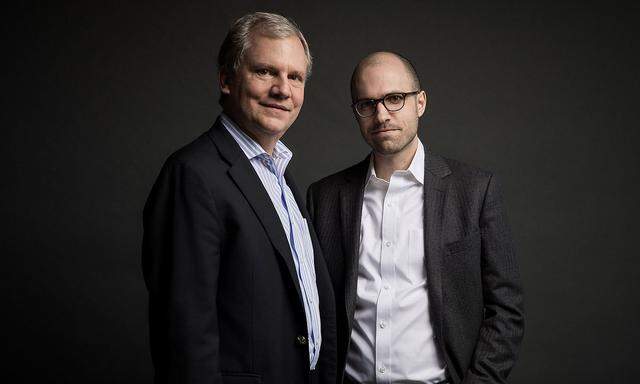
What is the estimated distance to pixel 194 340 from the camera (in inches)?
73.9

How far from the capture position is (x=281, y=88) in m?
2.23

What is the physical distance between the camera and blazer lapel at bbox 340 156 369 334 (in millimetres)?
2502

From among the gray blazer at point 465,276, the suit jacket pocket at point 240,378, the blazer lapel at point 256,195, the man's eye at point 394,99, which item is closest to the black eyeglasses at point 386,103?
the man's eye at point 394,99

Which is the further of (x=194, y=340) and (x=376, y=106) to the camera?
(x=376, y=106)

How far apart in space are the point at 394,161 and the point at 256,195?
30.2 inches

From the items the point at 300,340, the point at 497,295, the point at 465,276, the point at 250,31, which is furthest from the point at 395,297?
the point at 250,31

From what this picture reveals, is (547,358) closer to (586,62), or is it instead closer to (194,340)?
(586,62)

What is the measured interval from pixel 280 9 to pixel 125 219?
1714 millimetres

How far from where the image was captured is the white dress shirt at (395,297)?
8.01ft

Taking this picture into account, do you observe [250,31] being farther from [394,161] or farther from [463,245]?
[463,245]

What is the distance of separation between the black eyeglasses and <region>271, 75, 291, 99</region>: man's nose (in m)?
0.48

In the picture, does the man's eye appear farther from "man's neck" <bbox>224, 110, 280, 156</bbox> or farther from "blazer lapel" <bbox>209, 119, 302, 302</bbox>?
"blazer lapel" <bbox>209, 119, 302, 302</bbox>

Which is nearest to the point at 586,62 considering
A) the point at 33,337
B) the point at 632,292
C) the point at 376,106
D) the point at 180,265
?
the point at 632,292

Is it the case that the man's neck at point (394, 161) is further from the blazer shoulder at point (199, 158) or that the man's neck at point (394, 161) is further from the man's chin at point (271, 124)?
the blazer shoulder at point (199, 158)
